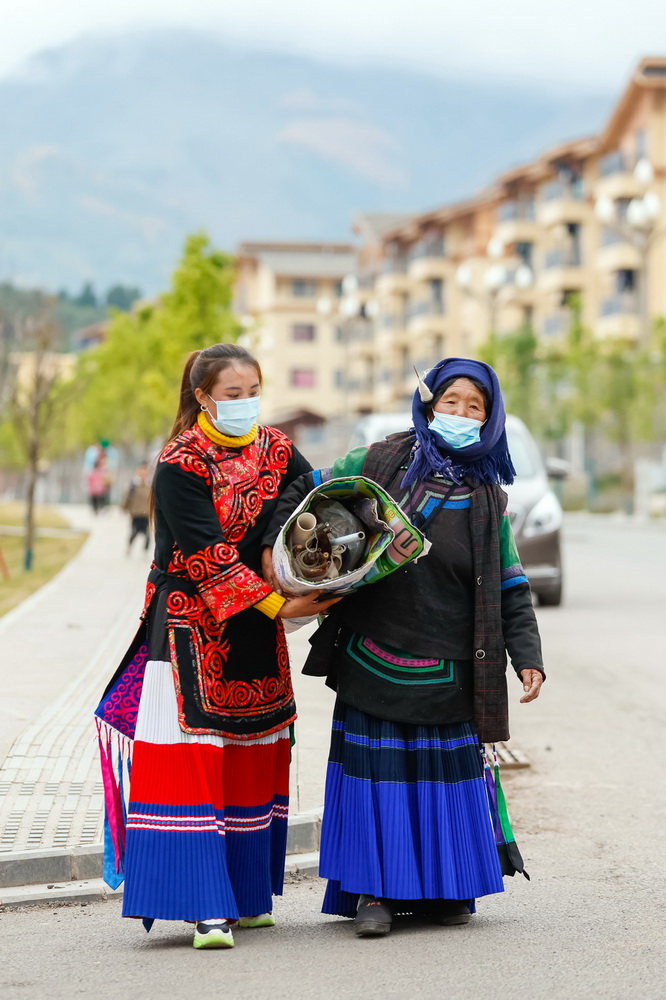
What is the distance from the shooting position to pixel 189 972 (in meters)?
4.31

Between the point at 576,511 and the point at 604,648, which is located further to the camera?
the point at 576,511

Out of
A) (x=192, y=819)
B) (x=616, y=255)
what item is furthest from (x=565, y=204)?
(x=192, y=819)

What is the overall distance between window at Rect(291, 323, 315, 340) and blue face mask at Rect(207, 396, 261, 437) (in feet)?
313

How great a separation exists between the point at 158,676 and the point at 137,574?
51.5ft

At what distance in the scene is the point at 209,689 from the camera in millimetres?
4621

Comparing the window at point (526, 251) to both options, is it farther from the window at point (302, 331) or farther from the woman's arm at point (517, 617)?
the woman's arm at point (517, 617)

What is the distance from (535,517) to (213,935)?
11882 mm

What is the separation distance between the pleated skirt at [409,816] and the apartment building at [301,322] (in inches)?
3613

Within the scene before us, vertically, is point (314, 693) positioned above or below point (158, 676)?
below

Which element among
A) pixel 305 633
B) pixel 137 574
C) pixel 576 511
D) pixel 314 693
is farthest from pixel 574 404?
pixel 314 693

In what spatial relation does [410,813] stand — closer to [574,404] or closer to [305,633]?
[305,633]

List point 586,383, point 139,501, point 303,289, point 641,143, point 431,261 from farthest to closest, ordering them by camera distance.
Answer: point 303,289, point 431,261, point 641,143, point 586,383, point 139,501

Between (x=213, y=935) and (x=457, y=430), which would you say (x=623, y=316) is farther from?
(x=213, y=935)

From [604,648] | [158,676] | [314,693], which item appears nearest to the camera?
[158,676]
